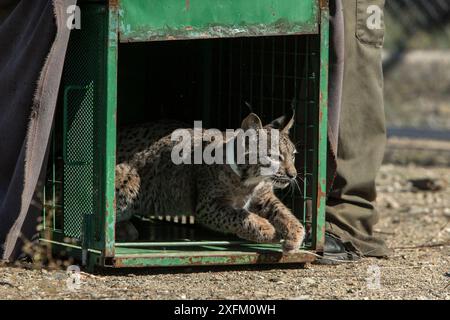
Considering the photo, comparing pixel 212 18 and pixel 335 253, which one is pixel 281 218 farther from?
pixel 212 18

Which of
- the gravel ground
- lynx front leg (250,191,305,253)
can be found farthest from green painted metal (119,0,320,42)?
the gravel ground

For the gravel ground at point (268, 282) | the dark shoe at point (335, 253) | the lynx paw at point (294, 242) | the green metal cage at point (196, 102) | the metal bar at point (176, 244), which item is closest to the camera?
the gravel ground at point (268, 282)

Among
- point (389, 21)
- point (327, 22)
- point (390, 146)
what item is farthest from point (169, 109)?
point (389, 21)

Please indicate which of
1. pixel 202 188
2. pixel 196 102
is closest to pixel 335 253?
pixel 202 188

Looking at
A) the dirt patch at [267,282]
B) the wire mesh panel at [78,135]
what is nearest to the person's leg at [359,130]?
the dirt patch at [267,282]

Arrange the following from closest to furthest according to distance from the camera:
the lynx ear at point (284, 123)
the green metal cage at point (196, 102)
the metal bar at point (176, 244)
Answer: the green metal cage at point (196, 102)
the metal bar at point (176, 244)
the lynx ear at point (284, 123)

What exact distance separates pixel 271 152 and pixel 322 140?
0.30 m

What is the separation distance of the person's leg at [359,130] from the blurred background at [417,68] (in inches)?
157

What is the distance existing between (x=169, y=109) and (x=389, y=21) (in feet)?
19.1

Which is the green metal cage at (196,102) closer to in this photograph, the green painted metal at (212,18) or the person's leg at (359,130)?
the green painted metal at (212,18)

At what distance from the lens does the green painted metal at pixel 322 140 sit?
230 inches

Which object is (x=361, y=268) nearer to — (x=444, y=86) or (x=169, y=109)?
(x=169, y=109)

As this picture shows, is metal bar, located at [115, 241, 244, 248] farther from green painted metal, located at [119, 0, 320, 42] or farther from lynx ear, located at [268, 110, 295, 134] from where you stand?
green painted metal, located at [119, 0, 320, 42]

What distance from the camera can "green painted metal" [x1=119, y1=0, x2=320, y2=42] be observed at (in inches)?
212
